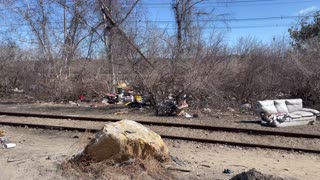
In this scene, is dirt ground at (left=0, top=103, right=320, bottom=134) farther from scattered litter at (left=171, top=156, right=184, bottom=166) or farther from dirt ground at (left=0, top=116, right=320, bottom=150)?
scattered litter at (left=171, top=156, right=184, bottom=166)

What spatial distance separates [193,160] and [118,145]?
2.08 m

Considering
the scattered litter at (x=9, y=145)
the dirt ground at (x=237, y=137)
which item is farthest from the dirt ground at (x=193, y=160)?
the dirt ground at (x=237, y=137)

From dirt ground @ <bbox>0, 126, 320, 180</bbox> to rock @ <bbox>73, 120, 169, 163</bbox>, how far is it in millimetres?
577

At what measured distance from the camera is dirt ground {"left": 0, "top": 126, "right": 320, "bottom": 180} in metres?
6.94

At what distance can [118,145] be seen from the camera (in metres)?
6.79

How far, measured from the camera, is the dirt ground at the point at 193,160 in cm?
694

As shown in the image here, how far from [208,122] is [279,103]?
2717 millimetres

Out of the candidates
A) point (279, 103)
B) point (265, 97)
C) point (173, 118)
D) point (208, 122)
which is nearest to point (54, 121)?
point (173, 118)

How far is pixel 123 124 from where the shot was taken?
23.9 ft

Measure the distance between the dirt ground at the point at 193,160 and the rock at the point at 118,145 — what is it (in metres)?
0.58

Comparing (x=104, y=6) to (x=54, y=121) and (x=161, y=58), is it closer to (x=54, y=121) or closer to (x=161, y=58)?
(x=161, y=58)

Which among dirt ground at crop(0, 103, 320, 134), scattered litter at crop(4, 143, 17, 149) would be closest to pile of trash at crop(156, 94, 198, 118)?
dirt ground at crop(0, 103, 320, 134)

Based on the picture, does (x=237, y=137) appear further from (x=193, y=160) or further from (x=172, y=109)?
(x=172, y=109)

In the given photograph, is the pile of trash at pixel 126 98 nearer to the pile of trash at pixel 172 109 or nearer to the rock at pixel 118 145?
the pile of trash at pixel 172 109
